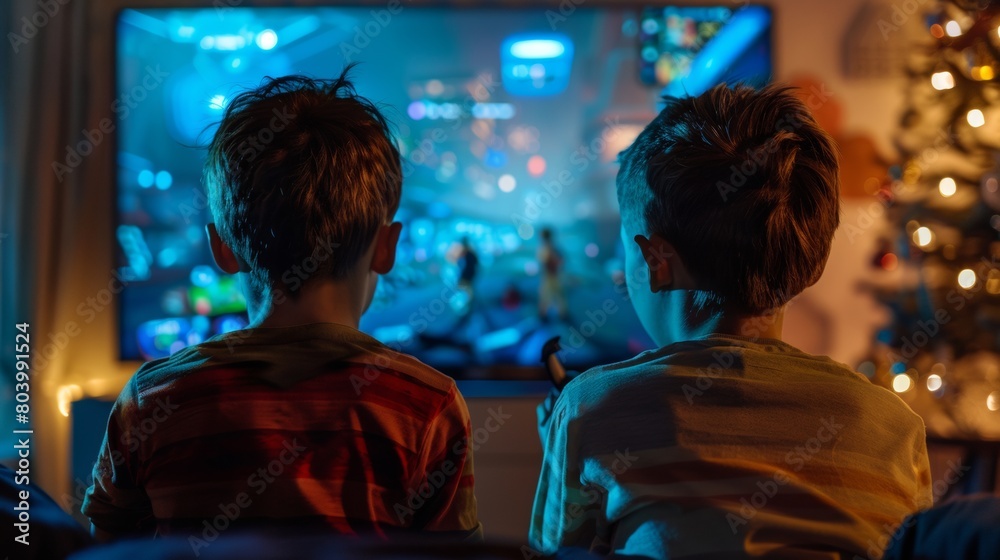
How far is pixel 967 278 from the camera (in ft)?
7.89

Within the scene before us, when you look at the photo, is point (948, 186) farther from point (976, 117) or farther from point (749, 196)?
point (749, 196)

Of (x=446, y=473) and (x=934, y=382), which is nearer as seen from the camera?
(x=446, y=473)

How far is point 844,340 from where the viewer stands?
263cm

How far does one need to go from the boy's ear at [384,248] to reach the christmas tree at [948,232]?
2052mm

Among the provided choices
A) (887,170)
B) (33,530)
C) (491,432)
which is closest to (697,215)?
(33,530)

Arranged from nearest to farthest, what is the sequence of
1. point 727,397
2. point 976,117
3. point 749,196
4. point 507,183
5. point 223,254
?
point 727,397, point 749,196, point 223,254, point 507,183, point 976,117

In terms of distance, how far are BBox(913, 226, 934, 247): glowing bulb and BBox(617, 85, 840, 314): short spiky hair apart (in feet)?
5.91

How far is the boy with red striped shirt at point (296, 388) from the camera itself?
837 mm

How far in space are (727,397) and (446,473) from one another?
38 cm

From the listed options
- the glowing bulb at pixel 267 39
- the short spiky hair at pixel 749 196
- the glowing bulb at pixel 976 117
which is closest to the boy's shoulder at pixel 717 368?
the short spiky hair at pixel 749 196

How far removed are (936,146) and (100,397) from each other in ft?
9.82

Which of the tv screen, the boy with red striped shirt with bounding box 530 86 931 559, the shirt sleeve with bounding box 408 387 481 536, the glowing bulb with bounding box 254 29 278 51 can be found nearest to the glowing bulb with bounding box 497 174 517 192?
the tv screen

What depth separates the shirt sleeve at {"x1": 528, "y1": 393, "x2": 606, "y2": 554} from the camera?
853 mm

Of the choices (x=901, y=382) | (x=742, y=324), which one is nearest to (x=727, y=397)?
(x=742, y=324)
